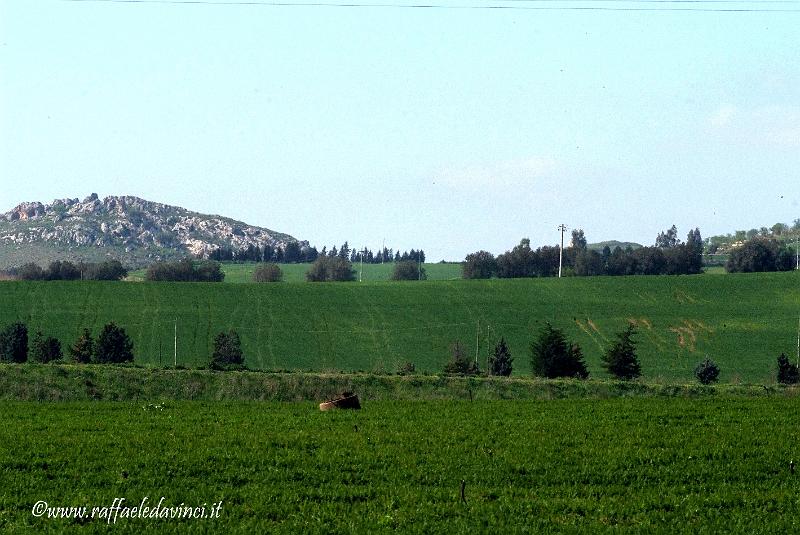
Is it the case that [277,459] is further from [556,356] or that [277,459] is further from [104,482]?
[556,356]

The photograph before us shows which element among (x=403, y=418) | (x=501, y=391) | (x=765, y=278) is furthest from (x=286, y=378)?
(x=765, y=278)

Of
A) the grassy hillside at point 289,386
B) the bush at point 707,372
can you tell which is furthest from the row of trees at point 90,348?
the bush at point 707,372

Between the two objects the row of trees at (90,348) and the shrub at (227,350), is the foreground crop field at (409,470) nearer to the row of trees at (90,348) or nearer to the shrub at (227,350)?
the row of trees at (90,348)

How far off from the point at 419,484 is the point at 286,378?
3754 cm

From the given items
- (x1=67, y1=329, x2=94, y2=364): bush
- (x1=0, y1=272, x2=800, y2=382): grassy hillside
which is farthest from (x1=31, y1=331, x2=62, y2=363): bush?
(x1=0, y1=272, x2=800, y2=382): grassy hillside

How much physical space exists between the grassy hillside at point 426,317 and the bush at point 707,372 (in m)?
1.73

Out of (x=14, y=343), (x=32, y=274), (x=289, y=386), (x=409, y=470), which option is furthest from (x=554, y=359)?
(x=32, y=274)

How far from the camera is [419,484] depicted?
19875 mm

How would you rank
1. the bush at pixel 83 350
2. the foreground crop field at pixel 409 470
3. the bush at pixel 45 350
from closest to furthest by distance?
the foreground crop field at pixel 409 470, the bush at pixel 83 350, the bush at pixel 45 350

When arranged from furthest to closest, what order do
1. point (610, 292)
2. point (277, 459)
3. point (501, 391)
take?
point (610, 292), point (501, 391), point (277, 459)

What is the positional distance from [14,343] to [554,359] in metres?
56.1

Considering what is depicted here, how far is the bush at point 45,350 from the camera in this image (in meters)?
103

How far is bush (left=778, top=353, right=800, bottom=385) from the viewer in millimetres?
86938

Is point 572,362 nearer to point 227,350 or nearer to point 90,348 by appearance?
point 227,350
